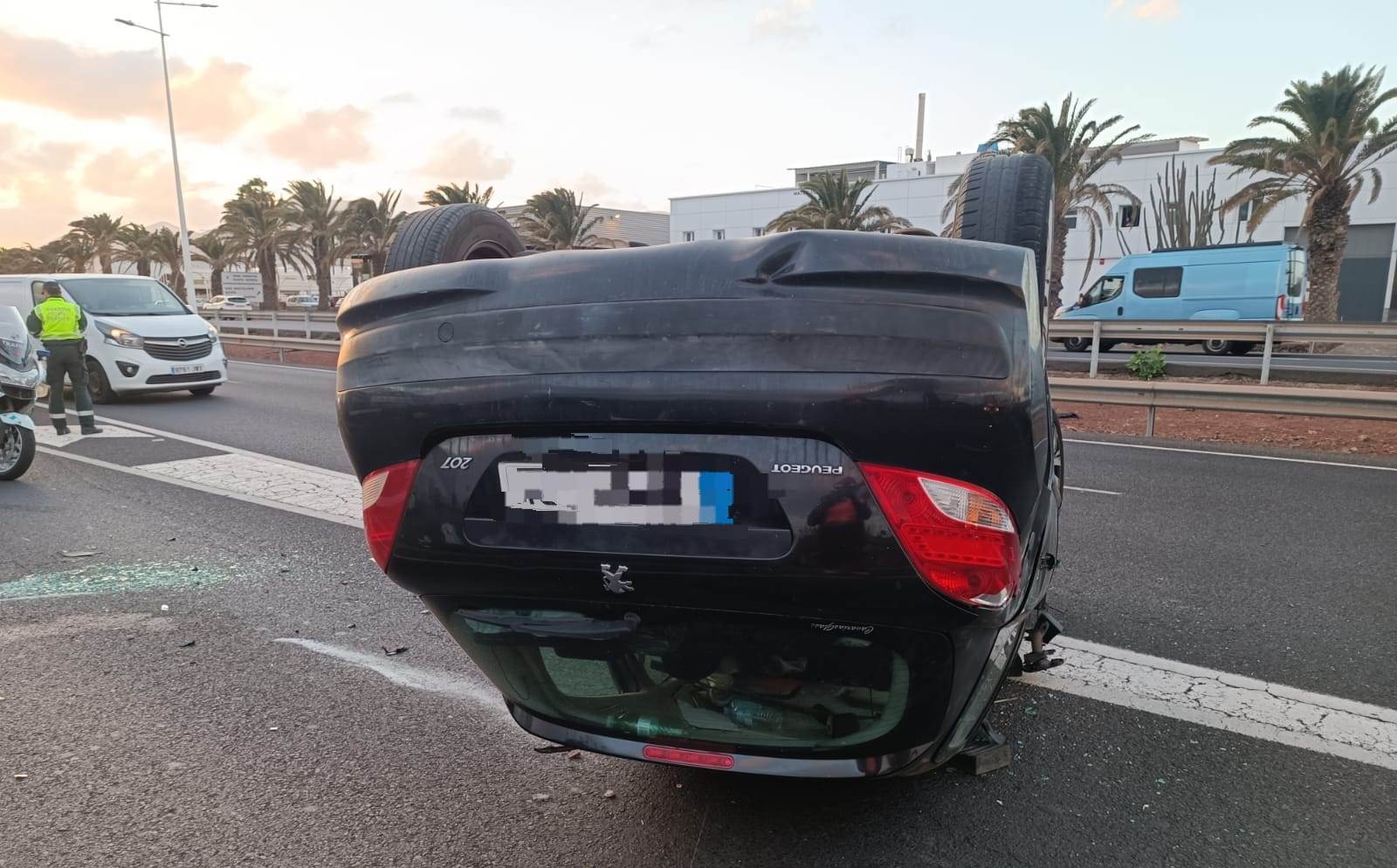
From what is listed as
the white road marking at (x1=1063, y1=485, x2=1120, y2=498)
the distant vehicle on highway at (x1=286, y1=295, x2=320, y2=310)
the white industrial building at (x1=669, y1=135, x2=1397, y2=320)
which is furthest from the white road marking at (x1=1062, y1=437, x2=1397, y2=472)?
the distant vehicle on highway at (x1=286, y1=295, x2=320, y2=310)

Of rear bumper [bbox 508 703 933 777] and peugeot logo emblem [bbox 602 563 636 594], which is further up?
peugeot logo emblem [bbox 602 563 636 594]

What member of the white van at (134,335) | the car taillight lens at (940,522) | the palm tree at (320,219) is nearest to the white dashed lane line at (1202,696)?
the car taillight lens at (940,522)

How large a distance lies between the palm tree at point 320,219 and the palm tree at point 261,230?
1.80 feet

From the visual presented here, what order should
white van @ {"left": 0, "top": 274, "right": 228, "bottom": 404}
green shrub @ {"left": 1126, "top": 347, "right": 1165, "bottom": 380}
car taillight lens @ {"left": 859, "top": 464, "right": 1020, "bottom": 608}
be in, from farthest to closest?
green shrub @ {"left": 1126, "top": 347, "right": 1165, "bottom": 380}, white van @ {"left": 0, "top": 274, "right": 228, "bottom": 404}, car taillight lens @ {"left": 859, "top": 464, "right": 1020, "bottom": 608}

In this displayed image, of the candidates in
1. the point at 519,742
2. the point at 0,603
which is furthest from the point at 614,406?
the point at 0,603

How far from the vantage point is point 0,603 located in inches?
167

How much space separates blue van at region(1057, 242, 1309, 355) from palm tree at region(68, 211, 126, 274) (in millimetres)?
49913

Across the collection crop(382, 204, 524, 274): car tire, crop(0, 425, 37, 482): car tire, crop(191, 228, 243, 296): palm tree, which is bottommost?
crop(0, 425, 37, 482): car tire

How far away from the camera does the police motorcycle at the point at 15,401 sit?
6938mm

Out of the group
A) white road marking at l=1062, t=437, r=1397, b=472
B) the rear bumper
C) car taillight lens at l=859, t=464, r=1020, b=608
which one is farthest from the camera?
white road marking at l=1062, t=437, r=1397, b=472

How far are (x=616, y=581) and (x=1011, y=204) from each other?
226cm

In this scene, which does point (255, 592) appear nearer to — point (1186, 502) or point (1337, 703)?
point (1337, 703)

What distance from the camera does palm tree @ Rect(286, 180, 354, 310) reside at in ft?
115

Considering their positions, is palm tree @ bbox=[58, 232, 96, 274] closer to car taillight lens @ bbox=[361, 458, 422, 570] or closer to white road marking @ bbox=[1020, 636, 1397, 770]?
car taillight lens @ bbox=[361, 458, 422, 570]
